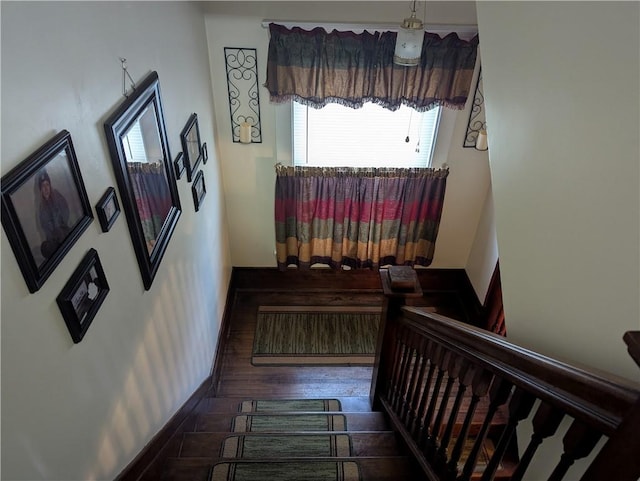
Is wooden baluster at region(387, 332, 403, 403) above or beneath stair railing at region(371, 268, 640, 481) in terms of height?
beneath

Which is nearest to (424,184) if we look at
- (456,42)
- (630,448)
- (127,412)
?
(456,42)

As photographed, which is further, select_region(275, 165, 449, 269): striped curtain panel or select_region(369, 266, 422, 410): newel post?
select_region(275, 165, 449, 269): striped curtain panel

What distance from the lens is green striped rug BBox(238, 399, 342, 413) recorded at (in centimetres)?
277

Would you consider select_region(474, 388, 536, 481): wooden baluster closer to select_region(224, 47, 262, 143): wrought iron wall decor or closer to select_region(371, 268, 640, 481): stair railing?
select_region(371, 268, 640, 481): stair railing

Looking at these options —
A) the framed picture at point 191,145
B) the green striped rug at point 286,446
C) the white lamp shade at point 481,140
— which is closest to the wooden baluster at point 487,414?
the green striped rug at point 286,446

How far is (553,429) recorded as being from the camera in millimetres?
794

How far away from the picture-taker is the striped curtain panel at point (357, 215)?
348 centimetres

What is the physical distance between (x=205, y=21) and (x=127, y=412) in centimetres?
253

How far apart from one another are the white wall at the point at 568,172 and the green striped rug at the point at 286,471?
1.01 metres

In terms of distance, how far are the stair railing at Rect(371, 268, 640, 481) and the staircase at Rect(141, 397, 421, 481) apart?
0.16 m

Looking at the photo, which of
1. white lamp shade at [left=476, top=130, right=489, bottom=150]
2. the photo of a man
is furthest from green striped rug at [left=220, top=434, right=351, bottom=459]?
white lamp shade at [left=476, top=130, right=489, bottom=150]

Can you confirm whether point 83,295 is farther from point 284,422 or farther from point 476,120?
point 476,120

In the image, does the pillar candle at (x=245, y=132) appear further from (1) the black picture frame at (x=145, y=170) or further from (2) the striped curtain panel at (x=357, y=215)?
(1) the black picture frame at (x=145, y=170)

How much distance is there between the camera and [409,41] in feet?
7.86
